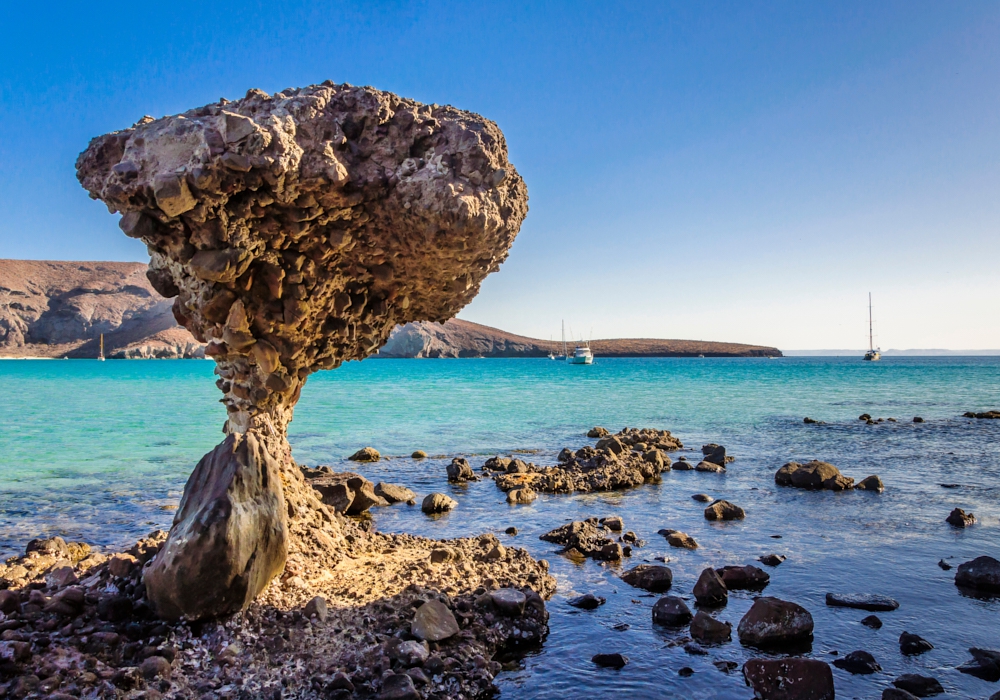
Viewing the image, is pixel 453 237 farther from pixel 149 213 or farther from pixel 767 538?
pixel 767 538

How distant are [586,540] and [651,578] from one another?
1.87 metres

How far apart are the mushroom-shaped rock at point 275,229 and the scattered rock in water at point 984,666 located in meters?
6.53

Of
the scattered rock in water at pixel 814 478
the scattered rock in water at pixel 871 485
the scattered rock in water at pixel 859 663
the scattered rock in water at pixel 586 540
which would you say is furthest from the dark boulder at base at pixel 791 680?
the scattered rock in water at pixel 871 485

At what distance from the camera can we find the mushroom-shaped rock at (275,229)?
6270 millimetres

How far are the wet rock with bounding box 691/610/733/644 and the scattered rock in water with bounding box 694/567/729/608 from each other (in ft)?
2.42

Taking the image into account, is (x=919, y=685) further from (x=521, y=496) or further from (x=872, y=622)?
(x=521, y=496)

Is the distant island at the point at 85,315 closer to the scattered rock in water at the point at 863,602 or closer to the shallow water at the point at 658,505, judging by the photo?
the shallow water at the point at 658,505

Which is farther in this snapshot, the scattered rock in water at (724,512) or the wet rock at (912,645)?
the scattered rock in water at (724,512)

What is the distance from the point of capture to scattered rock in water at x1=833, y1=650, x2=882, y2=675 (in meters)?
6.21

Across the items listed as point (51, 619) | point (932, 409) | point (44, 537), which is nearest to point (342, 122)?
point (51, 619)

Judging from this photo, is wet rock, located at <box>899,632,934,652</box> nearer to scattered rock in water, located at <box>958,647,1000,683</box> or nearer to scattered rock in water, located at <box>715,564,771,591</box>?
scattered rock in water, located at <box>958,647,1000,683</box>

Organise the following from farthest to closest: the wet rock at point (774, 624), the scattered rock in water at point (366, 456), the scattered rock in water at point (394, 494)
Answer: the scattered rock in water at point (366, 456) → the scattered rock in water at point (394, 494) → the wet rock at point (774, 624)

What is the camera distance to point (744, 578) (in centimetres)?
859

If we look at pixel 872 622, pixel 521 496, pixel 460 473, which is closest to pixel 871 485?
pixel 521 496
